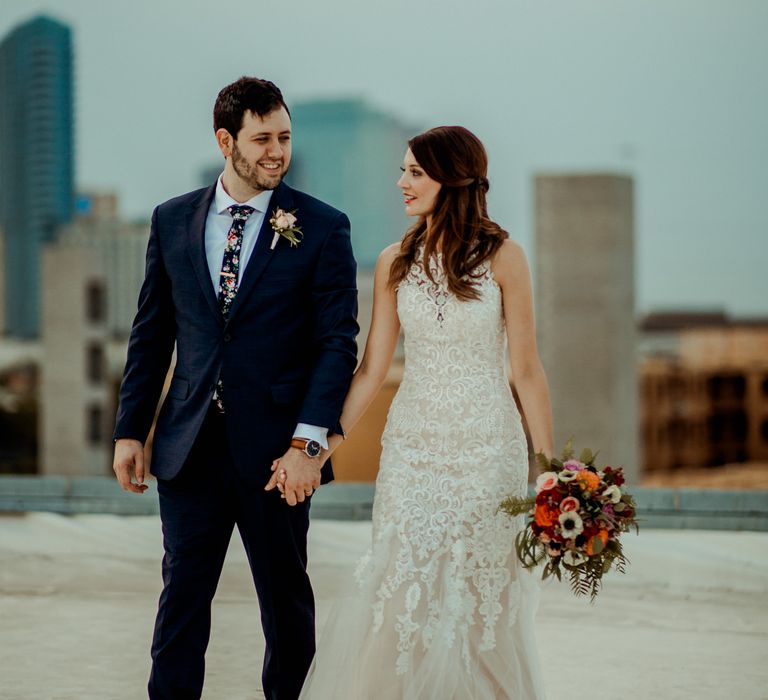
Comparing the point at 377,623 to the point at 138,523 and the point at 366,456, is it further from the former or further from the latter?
the point at 366,456

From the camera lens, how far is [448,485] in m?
3.54

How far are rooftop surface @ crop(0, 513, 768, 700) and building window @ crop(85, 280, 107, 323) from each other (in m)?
56.1

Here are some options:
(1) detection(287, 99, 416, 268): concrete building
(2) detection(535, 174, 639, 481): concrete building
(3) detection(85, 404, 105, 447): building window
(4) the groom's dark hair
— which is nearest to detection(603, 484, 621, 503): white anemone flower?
(4) the groom's dark hair

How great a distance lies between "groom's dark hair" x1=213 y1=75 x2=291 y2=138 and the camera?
3.39 m

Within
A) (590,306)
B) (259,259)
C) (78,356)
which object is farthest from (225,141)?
(78,356)

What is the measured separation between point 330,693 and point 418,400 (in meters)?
0.80

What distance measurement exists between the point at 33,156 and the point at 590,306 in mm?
63293

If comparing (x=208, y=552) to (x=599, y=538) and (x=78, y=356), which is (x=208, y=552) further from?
(x=78, y=356)

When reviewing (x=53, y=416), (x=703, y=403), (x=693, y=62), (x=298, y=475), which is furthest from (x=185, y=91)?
(x=298, y=475)

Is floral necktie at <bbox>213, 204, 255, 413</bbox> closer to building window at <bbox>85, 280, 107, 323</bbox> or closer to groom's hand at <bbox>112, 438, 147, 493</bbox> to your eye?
groom's hand at <bbox>112, 438, 147, 493</bbox>

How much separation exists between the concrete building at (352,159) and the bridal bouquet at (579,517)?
209 feet

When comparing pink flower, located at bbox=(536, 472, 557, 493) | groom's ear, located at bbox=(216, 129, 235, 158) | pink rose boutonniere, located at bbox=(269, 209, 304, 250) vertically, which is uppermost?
groom's ear, located at bbox=(216, 129, 235, 158)

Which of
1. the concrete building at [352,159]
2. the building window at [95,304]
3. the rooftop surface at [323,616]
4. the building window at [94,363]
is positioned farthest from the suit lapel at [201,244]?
the concrete building at [352,159]

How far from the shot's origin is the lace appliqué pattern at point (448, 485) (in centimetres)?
349
